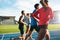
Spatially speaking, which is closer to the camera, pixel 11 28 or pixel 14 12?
pixel 14 12

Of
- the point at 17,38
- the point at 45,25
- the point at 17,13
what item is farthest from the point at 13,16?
the point at 45,25

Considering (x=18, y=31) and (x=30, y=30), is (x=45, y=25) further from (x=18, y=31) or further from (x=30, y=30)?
(x=18, y=31)

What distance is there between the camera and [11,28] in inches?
192

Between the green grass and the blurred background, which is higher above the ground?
the blurred background

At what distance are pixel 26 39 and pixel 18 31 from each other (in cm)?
35

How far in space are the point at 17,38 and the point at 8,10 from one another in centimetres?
58

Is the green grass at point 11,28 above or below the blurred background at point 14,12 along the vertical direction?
below

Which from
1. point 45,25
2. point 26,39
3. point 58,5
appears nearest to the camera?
point 45,25

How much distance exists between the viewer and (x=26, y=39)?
449 centimetres

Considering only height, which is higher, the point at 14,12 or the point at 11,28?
the point at 14,12

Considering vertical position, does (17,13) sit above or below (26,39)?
above

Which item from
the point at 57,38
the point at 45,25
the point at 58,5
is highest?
the point at 58,5

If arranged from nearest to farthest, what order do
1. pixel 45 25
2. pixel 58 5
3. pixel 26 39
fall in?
1. pixel 45 25
2. pixel 26 39
3. pixel 58 5

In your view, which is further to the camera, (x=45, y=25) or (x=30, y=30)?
(x=30, y=30)
